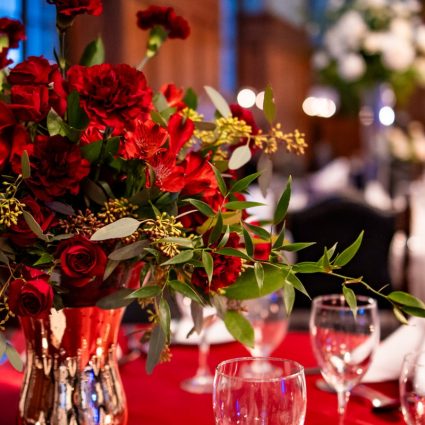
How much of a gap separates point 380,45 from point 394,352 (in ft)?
10.7

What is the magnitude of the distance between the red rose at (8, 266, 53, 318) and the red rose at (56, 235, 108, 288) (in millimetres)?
31

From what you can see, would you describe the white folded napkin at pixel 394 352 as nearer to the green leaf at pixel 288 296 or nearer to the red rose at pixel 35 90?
the green leaf at pixel 288 296

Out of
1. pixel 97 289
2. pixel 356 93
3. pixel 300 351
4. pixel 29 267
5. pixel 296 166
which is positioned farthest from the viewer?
pixel 296 166

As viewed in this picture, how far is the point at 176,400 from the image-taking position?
1.17m

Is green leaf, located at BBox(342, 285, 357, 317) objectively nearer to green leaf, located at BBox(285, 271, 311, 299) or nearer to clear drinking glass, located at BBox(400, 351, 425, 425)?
green leaf, located at BBox(285, 271, 311, 299)

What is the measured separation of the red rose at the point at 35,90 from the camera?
2.77ft

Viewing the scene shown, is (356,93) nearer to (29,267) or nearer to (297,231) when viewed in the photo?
(297,231)

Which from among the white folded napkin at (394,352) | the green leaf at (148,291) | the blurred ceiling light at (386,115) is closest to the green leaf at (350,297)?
the green leaf at (148,291)

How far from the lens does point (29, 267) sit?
0.82 m

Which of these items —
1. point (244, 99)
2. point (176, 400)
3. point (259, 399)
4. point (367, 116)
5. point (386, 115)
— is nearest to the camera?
point (259, 399)

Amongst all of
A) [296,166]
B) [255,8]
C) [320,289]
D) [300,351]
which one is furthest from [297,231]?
[255,8]

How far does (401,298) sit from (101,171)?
392mm

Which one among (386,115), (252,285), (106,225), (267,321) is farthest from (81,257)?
(386,115)

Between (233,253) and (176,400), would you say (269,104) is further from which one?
(176,400)
